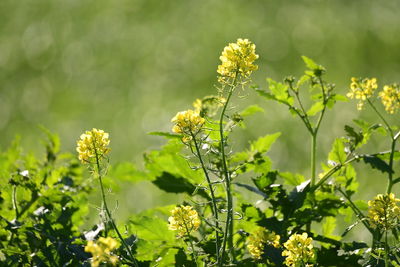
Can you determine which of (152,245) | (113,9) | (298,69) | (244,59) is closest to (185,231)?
(152,245)

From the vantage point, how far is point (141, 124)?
8.36 metres

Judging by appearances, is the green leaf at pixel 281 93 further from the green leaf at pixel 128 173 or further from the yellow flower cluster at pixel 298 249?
the yellow flower cluster at pixel 298 249

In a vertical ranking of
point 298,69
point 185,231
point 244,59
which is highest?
point 298,69

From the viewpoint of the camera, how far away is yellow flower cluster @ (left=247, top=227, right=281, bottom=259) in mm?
2253

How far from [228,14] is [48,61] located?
9.89 feet

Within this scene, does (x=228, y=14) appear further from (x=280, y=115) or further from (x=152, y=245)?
(x=152, y=245)

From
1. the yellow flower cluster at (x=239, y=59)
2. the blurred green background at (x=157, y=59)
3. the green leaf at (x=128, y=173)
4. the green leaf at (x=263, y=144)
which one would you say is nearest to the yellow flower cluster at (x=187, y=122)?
the yellow flower cluster at (x=239, y=59)

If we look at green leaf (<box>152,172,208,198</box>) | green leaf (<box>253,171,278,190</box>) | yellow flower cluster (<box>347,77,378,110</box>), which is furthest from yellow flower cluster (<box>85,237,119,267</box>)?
yellow flower cluster (<box>347,77,378,110</box>)

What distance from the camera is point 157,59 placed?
10117 mm

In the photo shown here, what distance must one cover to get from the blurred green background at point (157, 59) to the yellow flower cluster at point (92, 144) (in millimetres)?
4635

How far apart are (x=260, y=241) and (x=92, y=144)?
0.71 m

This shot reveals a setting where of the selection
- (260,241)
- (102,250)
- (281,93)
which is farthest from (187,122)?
(281,93)

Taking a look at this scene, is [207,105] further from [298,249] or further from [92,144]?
[298,249]

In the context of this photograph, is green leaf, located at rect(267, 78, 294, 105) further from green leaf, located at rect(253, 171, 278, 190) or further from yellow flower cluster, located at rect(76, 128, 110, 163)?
yellow flower cluster, located at rect(76, 128, 110, 163)
